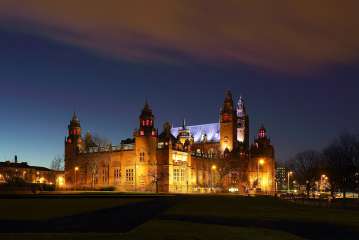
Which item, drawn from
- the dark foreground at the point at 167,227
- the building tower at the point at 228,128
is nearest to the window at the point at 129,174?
the building tower at the point at 228,128

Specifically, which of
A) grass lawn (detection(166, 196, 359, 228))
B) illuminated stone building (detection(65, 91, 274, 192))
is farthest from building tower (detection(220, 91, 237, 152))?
grass lawn (detection(166, 196, 359, 228))

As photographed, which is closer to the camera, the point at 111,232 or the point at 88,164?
the point at 111,232

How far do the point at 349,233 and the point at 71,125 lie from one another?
146 m

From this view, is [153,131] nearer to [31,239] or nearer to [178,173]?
[178,173]

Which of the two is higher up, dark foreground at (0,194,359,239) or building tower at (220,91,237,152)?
building tower at (220,91,237,152)

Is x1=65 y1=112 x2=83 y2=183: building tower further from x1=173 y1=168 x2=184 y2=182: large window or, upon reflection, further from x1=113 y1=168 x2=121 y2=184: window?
x1=173 y1=168 x2=184 y2=182: large window

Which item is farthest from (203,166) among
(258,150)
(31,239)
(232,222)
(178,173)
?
(31,239)

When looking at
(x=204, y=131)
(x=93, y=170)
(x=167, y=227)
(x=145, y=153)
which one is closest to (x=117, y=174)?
(x=93, y=170)

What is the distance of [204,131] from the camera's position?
187625 mm

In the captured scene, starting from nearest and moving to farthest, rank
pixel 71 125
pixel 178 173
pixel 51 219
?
pixel 51 219, pixel 178 173, pixel 71 125

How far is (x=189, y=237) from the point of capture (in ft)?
74.2

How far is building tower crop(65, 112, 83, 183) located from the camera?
155500mm

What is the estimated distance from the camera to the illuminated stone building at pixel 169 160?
432 ft

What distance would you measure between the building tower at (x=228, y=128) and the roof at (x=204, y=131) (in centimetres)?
307
